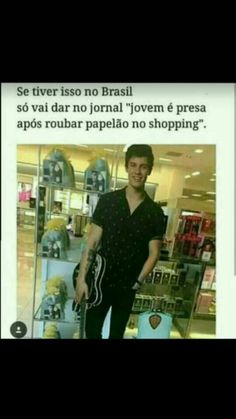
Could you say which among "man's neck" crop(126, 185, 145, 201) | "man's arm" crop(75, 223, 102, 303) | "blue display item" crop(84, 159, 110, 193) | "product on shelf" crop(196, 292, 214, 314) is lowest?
"product on shelf" crop(196, 292, 214, 314)

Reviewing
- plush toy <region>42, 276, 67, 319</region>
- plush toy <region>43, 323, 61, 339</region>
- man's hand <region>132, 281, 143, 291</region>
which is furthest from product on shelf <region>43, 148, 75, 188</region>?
plush toy <region>43, 323, 61, 339</region>

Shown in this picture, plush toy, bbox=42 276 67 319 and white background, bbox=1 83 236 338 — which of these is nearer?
white background, bbox=1 83 236 338

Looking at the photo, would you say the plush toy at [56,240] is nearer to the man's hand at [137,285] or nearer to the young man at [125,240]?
the young man at [125,240]

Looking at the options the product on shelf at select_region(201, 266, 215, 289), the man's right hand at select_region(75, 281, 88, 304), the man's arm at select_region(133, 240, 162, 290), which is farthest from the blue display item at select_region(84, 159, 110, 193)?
the product on shelf at select_region(201, 266, 215, 289)

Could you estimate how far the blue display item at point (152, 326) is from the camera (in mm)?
2486

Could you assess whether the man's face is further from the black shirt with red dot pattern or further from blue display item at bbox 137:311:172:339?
blue display item at bbox 137:311:172:339

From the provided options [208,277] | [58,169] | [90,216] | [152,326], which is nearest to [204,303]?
[208,277]

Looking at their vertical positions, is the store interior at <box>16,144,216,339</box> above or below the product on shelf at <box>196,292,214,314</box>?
above

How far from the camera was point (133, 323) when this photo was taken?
2.49 m

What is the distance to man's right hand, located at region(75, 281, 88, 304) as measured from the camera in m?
2.48

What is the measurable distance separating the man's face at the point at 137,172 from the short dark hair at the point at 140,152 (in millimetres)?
26

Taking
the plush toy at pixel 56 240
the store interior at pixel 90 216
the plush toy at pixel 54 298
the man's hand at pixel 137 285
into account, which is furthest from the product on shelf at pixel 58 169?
the man's hand at pixel 137 285
